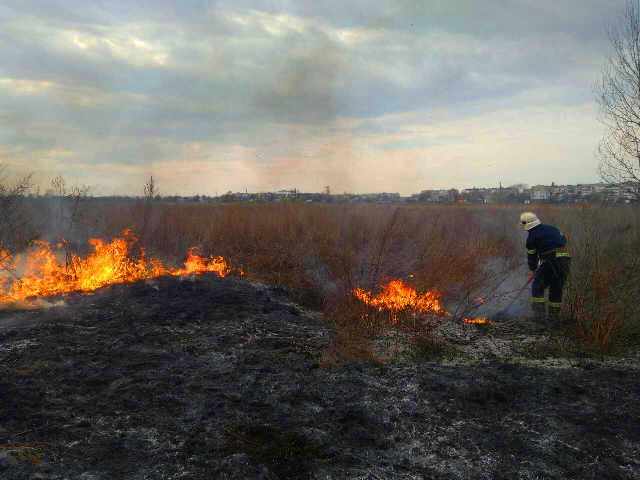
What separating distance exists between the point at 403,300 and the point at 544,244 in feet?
9.40

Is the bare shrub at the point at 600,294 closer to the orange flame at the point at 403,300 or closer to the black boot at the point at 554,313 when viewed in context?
the black boot at the point at 554,313

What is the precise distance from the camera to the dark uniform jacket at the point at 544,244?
8.41 m

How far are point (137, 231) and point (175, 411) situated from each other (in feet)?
40.8

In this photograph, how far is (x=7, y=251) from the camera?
34.7 ft

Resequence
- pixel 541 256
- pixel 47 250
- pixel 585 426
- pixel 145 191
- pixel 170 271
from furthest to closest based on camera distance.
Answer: pixel 145 191 < pixel 170 271 < pixel 47 250 < pixel 541 256 < pixel 585 426

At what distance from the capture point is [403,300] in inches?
345

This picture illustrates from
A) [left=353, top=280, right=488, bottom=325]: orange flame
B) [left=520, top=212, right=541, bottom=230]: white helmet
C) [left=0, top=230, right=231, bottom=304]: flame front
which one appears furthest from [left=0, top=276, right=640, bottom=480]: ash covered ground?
[left=0, top=230, right=231, bottom=304]: flame front

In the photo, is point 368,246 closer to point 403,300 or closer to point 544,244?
point 403,300

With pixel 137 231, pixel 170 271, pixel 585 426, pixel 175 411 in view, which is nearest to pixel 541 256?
pixel 585 426

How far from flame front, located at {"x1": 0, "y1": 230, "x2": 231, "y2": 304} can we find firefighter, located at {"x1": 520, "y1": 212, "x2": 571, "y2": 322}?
7.89m

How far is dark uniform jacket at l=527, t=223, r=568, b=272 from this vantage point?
8.41m

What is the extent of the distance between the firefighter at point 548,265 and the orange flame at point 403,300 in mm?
1112

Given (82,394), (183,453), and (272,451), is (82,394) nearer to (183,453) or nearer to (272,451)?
(183,453)

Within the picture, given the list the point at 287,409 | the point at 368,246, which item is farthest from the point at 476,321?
the point at 368,246
